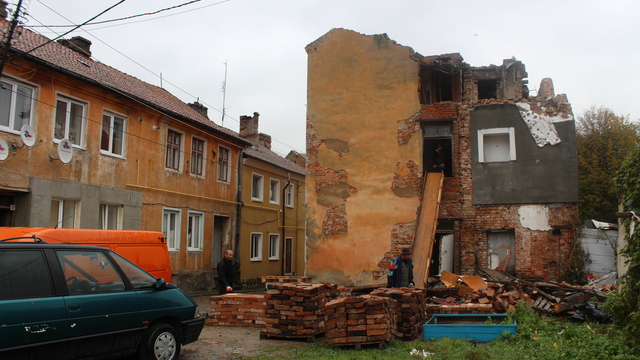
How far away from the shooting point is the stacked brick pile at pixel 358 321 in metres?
8.30

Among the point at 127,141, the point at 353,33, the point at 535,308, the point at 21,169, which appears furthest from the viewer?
the point at 353,33

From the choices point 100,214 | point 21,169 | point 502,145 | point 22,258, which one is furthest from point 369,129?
point 22,258

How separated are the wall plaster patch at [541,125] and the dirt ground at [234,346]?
35.3 ft

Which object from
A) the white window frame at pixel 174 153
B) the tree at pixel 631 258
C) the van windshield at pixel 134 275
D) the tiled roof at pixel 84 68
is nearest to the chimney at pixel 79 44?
the tiled roof at pixel 84 68

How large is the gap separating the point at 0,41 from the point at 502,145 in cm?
1424

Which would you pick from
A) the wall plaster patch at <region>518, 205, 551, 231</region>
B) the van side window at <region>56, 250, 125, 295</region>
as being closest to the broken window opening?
the wall plaster patch at <region>518, 205, 551, 231</region>

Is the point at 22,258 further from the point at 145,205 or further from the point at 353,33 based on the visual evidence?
the point at 353,33

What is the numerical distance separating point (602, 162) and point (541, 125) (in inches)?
671

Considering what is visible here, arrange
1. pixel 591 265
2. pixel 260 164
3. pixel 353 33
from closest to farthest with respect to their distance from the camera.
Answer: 1. pixel 591 265
2. pixel 353 33
3. pixel 260 164

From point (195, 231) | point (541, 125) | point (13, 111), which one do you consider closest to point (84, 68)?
point (13, 111)

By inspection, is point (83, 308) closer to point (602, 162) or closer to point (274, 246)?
A: point (274, 246)

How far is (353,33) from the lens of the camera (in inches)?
715

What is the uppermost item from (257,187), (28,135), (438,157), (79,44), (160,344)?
(79,44)

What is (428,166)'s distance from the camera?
18.1 metres
